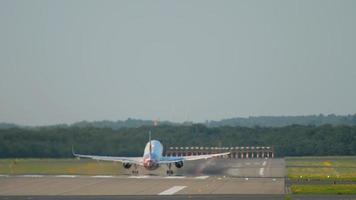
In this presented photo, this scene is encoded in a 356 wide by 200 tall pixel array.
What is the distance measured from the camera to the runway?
5584cm

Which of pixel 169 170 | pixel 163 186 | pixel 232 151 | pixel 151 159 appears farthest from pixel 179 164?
pixel 232 151

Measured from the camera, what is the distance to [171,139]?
12238cm

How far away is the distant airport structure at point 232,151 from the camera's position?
372 ft

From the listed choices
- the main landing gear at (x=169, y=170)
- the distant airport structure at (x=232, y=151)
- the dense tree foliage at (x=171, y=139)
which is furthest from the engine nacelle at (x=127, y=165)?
the distant airport structure at (x=232, y=151)

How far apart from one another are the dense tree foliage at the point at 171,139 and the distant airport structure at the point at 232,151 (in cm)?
208

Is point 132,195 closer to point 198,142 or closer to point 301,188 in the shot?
point 301,188

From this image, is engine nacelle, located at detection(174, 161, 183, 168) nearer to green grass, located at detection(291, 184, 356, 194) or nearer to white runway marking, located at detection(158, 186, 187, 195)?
white runway marking, located at detection(158, 186, 187, 195)

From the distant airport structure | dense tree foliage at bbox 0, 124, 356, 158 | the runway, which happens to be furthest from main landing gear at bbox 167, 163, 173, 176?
the distant airport structure

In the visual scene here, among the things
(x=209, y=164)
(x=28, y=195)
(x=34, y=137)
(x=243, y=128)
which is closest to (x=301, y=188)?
(x=28, y=195)

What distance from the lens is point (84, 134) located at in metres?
109

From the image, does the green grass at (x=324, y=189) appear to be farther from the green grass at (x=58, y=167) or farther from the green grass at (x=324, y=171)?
the green grass at (x=58, y=167)

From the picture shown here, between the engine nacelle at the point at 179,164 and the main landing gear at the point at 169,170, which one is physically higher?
the engine nacelle at the point at 179,164

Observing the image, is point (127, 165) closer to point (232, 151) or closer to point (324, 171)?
point (324, 171)

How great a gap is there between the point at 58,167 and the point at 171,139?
125 feet
